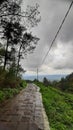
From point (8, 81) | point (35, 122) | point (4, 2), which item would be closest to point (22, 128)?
point (35, 122)

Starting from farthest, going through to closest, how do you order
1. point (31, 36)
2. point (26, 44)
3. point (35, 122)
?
point (26, 44) → point (31, 36) → point (35, 122)

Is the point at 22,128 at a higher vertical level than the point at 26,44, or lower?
lower

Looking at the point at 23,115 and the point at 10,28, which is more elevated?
the point at 10,28

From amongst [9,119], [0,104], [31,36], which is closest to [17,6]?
[0,104]

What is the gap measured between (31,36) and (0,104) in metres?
23.5

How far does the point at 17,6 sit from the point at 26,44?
926 inches

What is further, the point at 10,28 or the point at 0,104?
the point at 10,28

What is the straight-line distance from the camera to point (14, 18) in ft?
57.3

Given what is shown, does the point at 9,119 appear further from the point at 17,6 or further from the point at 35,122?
the point at 17,6

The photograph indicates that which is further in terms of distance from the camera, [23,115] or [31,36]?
[31,36]

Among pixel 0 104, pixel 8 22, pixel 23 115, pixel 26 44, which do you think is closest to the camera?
pixel 23 115

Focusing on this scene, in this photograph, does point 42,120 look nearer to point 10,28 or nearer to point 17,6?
point 17,6

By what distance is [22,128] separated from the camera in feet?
26.8

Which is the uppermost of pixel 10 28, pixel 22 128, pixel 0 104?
pixel 10 28
